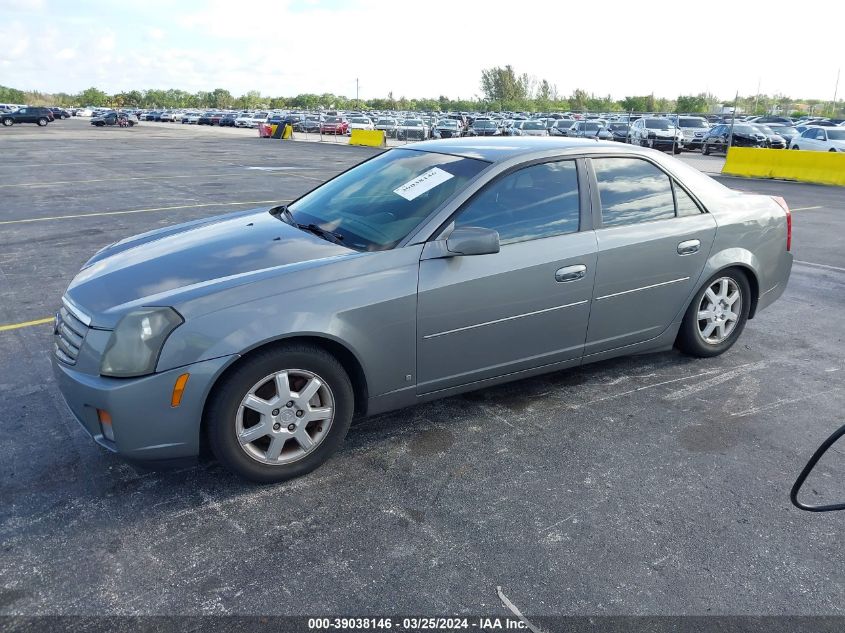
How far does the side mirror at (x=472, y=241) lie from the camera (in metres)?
3.46

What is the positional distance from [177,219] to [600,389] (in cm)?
823

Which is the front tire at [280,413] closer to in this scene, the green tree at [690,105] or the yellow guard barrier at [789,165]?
the yellow guard barrier at [789,165]

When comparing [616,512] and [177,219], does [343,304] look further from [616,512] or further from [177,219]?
[177,219]

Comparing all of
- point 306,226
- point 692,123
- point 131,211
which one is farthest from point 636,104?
point 306,226

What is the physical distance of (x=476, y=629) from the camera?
239 cm

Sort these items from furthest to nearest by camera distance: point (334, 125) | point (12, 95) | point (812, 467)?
1. point (12, 95)
2. point (334, 125)
3. point (812, 467)

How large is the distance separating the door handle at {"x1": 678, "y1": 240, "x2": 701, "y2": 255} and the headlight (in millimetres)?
3133

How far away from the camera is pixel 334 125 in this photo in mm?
48344

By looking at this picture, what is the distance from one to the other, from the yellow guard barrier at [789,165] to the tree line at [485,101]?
230 ft

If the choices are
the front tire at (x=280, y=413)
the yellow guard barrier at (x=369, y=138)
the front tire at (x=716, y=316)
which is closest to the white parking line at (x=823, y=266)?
the front tire at (x=716, y=316)

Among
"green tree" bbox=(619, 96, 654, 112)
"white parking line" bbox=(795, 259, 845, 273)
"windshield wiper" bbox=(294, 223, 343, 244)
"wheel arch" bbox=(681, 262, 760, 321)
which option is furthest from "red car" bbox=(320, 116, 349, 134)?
"green tree" bbox=(619, 96, 654, 112)

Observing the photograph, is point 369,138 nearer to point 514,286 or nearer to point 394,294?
point 514,286

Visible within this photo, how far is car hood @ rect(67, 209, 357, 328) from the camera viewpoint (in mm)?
3176

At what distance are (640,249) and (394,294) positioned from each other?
1.74 m
